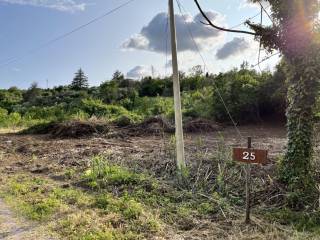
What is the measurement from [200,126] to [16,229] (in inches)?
451

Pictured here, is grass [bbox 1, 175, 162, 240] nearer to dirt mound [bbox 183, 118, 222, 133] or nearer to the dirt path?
the dirt path

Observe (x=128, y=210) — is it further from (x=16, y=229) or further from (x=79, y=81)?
(x=79, y=81)

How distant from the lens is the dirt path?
4570 millimetres

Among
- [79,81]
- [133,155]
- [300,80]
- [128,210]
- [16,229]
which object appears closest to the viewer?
[16,229]

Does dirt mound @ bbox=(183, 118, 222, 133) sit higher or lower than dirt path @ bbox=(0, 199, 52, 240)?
higher

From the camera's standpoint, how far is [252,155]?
194 inches

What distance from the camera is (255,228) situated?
4.76 metres

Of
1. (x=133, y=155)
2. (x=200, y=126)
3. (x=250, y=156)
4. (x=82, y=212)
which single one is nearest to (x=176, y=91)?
(x=250, y=156)

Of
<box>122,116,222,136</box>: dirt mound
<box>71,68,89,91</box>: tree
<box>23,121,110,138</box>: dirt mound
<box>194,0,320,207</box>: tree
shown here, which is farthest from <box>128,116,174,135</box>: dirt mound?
<box>71,68,89,91</box>: tree

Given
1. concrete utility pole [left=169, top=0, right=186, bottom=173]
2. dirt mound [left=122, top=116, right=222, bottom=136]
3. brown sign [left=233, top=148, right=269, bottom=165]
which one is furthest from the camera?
dirt mound [left=122, top=116, right=222, bottom=136]

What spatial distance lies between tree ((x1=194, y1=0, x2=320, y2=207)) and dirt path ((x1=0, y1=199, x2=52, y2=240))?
3.48 meters

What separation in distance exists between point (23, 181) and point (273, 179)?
4543mm

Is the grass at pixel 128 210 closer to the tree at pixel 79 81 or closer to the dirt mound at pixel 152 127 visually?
the dirt mound at pixel 152 127

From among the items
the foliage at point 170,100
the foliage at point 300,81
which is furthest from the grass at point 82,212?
the foliage at point 170,100
